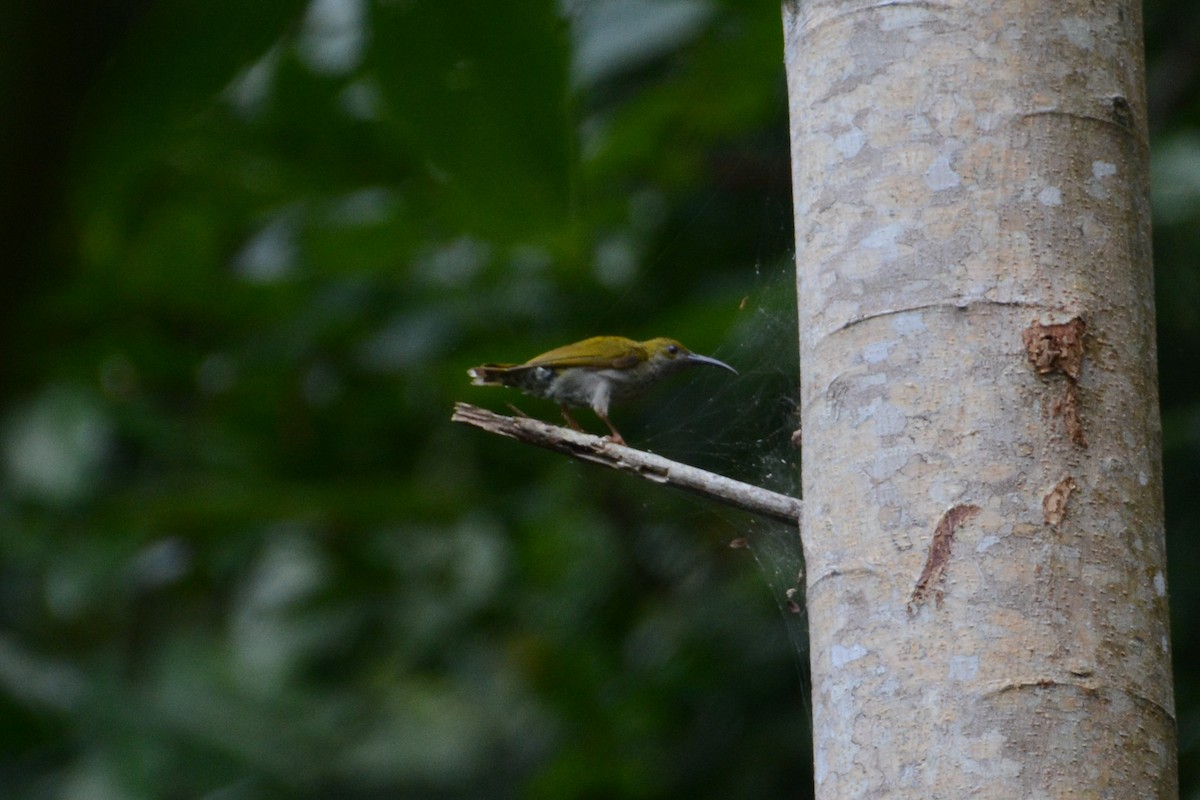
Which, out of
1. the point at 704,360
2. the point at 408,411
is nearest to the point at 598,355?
the point at 704,360

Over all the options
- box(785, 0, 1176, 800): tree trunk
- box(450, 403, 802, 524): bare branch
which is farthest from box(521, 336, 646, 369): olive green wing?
box(785, 0, 1176, 800): tree trunk

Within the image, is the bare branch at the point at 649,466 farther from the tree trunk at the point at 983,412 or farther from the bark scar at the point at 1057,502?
the bark scar at the point at 1057,502

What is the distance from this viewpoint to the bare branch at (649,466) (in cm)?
169

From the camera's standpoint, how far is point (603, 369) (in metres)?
3.42

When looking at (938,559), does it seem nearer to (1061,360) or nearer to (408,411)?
(1061,360)

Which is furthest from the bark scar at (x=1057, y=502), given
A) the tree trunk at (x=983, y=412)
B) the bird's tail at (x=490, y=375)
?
the bird's tail at (x=490, y=375)

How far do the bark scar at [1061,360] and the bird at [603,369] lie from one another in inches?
69.4

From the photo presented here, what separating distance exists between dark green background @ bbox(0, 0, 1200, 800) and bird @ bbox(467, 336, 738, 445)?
93 millimetres

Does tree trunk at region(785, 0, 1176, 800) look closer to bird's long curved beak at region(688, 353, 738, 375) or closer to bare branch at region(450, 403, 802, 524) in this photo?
bare branch at region(450, 403, 802, 524)

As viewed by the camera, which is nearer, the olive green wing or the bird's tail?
the bird's tail

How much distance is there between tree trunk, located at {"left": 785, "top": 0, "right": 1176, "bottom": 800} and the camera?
1394 millimetres

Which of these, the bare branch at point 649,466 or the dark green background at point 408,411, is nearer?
the dark green background at point 408,411

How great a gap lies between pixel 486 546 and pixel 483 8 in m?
4.22

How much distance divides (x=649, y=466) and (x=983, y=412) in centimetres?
45
